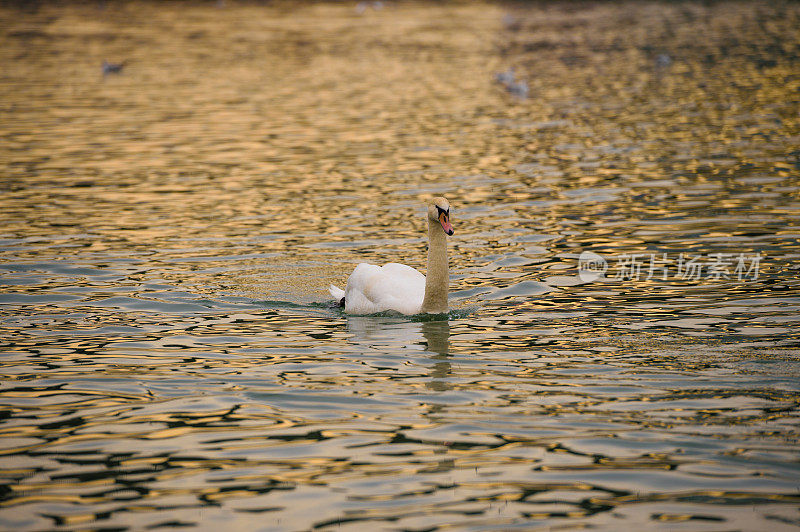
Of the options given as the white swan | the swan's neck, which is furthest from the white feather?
the swan's neck

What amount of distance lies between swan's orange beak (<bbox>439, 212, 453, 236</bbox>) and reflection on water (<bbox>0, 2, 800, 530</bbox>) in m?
1.29

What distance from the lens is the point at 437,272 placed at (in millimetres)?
13672

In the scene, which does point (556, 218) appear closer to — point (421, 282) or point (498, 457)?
point (421, 282)

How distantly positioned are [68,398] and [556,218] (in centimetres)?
1155

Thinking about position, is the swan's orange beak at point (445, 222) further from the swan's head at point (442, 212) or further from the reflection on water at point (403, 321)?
the reflection on water at point (403, 321)

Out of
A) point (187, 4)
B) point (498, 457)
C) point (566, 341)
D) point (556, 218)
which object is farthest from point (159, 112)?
point (187, 4)

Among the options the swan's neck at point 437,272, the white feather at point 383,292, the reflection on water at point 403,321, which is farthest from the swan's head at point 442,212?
the reflection on water at point 403,321

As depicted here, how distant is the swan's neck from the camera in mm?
13672

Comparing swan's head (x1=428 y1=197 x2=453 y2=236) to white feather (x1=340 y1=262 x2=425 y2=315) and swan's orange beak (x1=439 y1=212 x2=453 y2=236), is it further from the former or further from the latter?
white feather (x1=340 y1=262 x2=425 y2=315)

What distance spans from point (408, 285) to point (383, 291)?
37 cm

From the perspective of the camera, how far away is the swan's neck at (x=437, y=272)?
13672mm

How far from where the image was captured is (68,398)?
11141mm

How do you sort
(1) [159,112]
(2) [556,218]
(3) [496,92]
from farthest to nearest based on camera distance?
(3) [496,92] < (1) [159,112] < (2) [556,218]

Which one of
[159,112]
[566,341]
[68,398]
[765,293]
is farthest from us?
[159,112]
